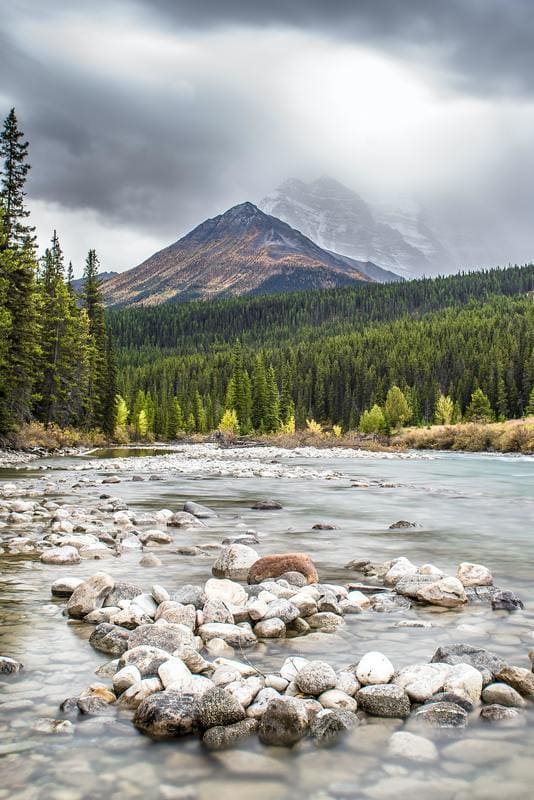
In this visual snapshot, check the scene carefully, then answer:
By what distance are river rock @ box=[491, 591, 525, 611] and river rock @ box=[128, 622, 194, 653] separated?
351 cm

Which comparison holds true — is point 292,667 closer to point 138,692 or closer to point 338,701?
point 338,701

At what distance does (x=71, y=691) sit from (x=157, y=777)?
1351mm

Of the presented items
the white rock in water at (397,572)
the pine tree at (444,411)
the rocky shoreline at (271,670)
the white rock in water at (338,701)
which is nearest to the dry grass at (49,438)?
the rocky shoreline at (271,670)

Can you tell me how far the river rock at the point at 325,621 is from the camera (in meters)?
6.33

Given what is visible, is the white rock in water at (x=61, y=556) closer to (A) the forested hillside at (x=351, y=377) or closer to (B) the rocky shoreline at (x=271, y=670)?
(B) the rocky shoreline at (x=271, y=670)

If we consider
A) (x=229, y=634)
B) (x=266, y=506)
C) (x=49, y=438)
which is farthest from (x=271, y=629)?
(x=49, y=438)

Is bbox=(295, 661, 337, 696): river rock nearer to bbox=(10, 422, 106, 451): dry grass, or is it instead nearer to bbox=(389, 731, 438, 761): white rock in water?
bbox=(389, 731, 438, 761): white rock in water

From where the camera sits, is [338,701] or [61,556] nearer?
[338,701]

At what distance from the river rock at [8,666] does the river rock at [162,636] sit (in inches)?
36.6

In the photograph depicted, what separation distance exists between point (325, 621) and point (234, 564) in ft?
8.23

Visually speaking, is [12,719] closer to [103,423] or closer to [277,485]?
[277,485]

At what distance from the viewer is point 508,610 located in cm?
695

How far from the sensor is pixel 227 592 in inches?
273

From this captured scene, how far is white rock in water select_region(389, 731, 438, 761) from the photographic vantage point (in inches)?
149
